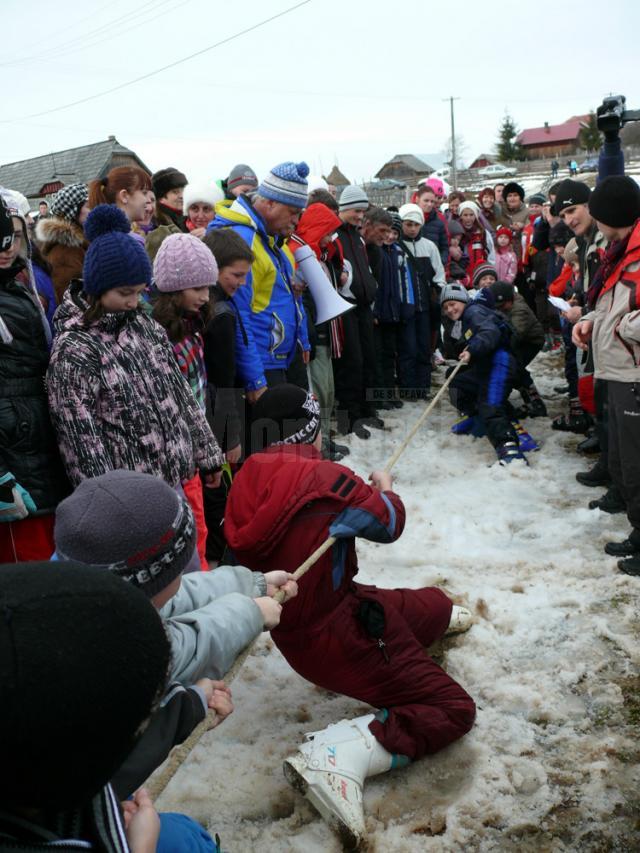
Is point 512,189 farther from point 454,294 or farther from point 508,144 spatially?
point 508,144

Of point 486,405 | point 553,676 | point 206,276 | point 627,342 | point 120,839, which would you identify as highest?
point 206,276

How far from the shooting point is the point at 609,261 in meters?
4.13

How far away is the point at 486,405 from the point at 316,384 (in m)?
1.60

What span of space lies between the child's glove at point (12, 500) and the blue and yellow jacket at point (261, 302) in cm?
184

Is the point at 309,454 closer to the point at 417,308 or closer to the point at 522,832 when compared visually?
the point at 522,832

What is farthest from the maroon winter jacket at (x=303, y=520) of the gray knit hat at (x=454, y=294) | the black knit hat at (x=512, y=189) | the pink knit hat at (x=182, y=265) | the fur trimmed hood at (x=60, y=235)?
the black knit hat at (x=512, y=189)

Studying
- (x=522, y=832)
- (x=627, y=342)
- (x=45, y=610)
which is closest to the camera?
(x=45, y=610)

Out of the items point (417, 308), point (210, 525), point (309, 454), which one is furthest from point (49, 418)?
point (417, 308)

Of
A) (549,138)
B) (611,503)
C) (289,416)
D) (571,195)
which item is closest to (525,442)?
(611,503)

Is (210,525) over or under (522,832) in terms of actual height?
over

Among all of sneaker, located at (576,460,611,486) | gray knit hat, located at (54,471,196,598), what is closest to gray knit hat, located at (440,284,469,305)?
sneaker, located at (576,460,611,486)

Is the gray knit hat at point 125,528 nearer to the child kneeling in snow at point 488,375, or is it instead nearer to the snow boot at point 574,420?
the child kneeling in snow at point 488,375

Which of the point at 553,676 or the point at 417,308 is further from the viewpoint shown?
the point at 417,308

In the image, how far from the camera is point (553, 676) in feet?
10.2
